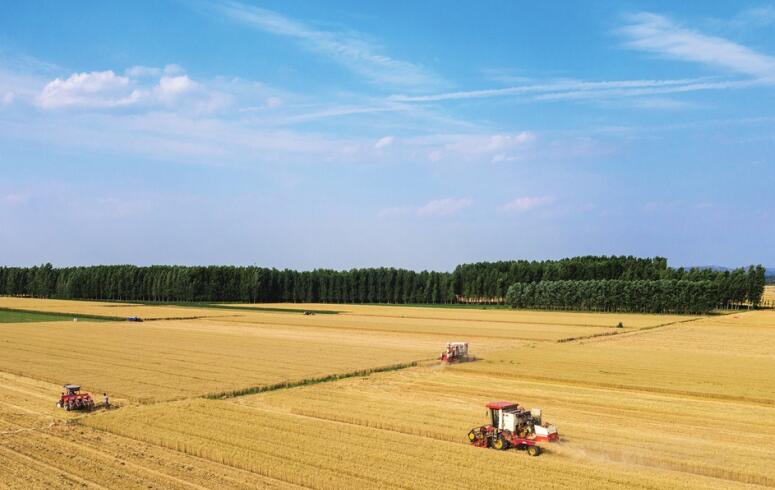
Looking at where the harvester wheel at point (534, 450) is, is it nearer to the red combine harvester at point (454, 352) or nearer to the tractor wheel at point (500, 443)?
the tractor wheel at point (500, 443)

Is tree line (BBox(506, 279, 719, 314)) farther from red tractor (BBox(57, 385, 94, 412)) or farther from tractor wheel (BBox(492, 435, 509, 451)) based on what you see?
red tractor (BBox(57, 385, 94, 412))

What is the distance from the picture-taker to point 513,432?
2306cm

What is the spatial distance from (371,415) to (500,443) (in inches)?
248

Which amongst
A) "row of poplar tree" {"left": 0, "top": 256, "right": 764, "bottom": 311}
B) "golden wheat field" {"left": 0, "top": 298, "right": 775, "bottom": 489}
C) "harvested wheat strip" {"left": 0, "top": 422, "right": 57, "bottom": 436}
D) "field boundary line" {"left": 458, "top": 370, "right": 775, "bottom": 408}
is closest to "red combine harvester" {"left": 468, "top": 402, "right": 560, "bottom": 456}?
"golden wheat field" {"left": 0, "top": 298, "right": 775, "bottom": 489}

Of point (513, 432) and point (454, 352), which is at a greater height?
point (454, 352)

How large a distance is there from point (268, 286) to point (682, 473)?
159605mm

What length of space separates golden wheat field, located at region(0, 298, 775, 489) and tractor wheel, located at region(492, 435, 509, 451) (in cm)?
60

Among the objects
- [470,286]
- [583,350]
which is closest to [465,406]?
[583,350]

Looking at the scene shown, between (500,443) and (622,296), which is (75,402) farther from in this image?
(622,296)

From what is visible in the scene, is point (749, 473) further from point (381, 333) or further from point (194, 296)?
point (194, 296)

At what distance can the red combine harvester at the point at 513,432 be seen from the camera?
2259cm

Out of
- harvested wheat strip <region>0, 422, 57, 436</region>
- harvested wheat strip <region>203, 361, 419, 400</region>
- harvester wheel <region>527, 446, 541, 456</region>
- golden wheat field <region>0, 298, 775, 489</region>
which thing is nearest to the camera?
golden wheat field <region>0, 298, 775, 489</region>

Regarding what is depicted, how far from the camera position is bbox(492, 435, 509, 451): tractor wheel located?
2267 centimetres

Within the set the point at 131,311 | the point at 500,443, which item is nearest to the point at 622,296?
the point at 131,311
